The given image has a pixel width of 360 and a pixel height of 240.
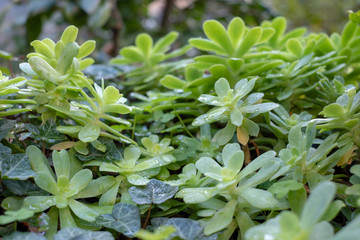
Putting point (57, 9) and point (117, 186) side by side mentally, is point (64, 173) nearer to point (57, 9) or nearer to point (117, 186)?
point (117, 186)

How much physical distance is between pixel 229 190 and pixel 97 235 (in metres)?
0.26

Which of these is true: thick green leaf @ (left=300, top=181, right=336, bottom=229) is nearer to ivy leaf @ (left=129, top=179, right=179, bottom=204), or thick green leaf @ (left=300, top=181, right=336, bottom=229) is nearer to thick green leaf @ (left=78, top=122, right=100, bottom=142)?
ivy leaf @ (left=129, top=179, right=179, bottom=204)

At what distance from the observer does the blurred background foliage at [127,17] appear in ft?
6.79

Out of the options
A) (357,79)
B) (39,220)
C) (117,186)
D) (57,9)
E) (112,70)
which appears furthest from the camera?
(57,9)

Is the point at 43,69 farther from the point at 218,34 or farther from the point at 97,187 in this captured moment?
the point at 218,34

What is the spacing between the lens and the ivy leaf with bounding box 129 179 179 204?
2.07 ft

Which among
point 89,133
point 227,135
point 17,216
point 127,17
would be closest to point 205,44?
point 227,135

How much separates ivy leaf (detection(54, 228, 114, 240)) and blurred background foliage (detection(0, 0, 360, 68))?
4.90 feet

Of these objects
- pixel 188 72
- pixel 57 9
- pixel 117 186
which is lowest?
pixel 117 186

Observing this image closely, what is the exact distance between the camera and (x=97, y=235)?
546 millimetres

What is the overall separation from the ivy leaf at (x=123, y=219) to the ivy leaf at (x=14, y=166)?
169 millimetres

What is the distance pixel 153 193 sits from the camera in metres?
0.65

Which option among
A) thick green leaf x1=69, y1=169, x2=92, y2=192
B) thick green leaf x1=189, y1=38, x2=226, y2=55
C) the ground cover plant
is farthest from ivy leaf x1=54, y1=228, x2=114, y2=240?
thick green leaf x1=189, y1=38, x2=226, y2=55

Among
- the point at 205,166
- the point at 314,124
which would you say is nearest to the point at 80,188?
the point at 205,166
